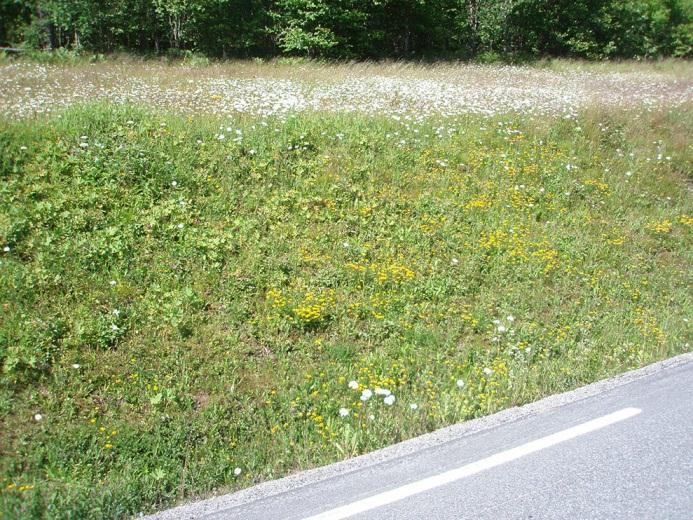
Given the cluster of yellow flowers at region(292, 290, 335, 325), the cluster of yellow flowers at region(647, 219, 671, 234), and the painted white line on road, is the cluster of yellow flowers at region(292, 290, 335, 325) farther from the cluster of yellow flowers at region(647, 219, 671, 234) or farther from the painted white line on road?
the cluster of yellow flowers at region(647, 219, 671, 234)

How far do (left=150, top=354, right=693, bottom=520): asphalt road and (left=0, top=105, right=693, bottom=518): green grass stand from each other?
411 mm

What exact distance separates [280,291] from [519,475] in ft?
11.4

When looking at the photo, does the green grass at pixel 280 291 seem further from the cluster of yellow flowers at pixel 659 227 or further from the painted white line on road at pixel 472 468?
the painted white line on road at pixel 472 468

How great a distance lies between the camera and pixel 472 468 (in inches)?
153

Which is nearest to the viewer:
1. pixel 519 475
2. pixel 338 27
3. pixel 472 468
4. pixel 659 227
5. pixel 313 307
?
pixel 519 475

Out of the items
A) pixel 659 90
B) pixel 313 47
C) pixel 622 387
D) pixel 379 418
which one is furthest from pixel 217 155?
pixel 659 90

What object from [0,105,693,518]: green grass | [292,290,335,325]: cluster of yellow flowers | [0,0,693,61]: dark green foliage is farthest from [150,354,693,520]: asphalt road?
[0,0,693,61]: dark green foliage

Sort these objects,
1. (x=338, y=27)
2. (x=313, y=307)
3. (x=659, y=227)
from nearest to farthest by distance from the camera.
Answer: (x=313, y=307)
(x=659, y=227)
(x=338, y=27)

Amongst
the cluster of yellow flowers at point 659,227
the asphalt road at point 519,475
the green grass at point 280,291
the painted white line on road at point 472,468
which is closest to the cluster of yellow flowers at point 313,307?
the green grass at point 280,291

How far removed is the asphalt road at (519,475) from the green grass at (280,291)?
411 millimetres

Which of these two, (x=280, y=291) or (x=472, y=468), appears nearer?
(x=472, y=468)

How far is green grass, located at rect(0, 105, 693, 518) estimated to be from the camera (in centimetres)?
450

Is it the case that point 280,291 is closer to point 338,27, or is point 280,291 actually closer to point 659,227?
point 659,227

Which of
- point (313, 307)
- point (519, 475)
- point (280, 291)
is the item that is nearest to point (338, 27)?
point (280, 291)
